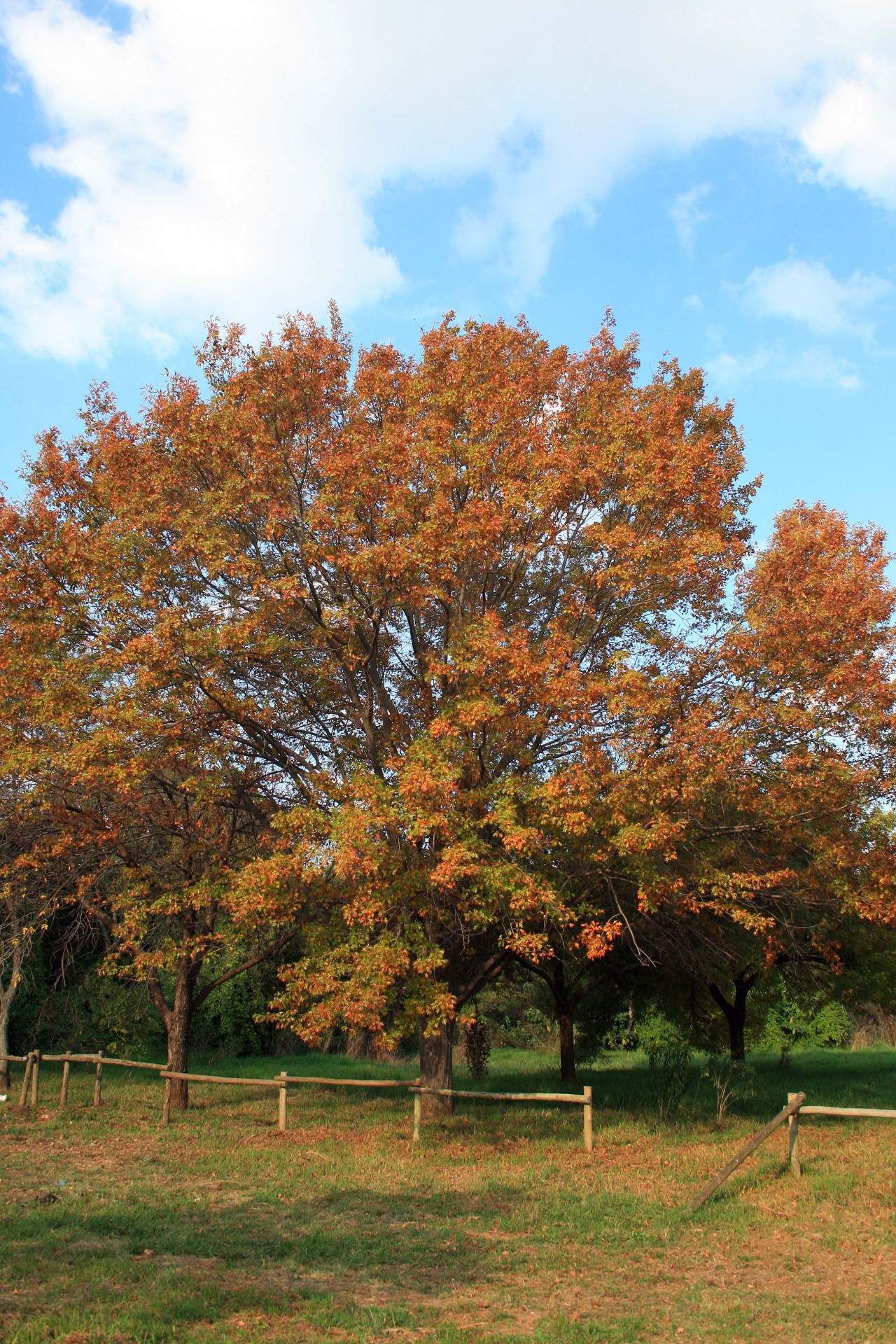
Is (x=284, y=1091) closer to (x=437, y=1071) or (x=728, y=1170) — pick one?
(x=437, y=1071)

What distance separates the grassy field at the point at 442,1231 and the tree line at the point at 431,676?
6.85ft

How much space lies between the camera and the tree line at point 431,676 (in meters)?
12.4

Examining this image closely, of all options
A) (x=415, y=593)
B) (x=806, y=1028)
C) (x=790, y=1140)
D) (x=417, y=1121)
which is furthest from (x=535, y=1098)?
(x=806, y=1028)

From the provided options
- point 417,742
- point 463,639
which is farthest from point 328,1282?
point 463,639

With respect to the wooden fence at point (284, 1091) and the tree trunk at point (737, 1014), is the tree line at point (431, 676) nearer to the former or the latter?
the wooden fence at point (284, 1091)

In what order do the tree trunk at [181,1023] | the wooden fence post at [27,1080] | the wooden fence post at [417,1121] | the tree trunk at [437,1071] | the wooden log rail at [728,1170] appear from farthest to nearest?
1. the tree trunk at [181,1023]
2. the wooden fence post at [27,1080]
3. the tree trunk at [437,1071]
4. the wooden fence post at [417,1121]
5. the wooden log rail at [728,1170]

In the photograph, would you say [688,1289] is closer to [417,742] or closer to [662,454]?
[417,742]

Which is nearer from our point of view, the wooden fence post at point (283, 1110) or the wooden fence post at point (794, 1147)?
the wooden fence post at point (794, 1147)

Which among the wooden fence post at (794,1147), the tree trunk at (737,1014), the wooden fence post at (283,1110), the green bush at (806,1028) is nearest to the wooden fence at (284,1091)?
the wooden fence post at (283,1110)

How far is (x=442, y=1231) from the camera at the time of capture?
9422mm

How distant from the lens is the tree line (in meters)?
12.4

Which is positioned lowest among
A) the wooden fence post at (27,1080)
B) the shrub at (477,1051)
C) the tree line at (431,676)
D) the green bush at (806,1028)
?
the green bush at (806,1028)

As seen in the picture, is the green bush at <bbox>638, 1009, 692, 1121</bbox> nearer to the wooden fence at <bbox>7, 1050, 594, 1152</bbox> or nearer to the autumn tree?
the wooden fence at <bbox>7, 1050, 594, 1152</bbox>

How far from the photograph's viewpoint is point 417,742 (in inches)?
480
